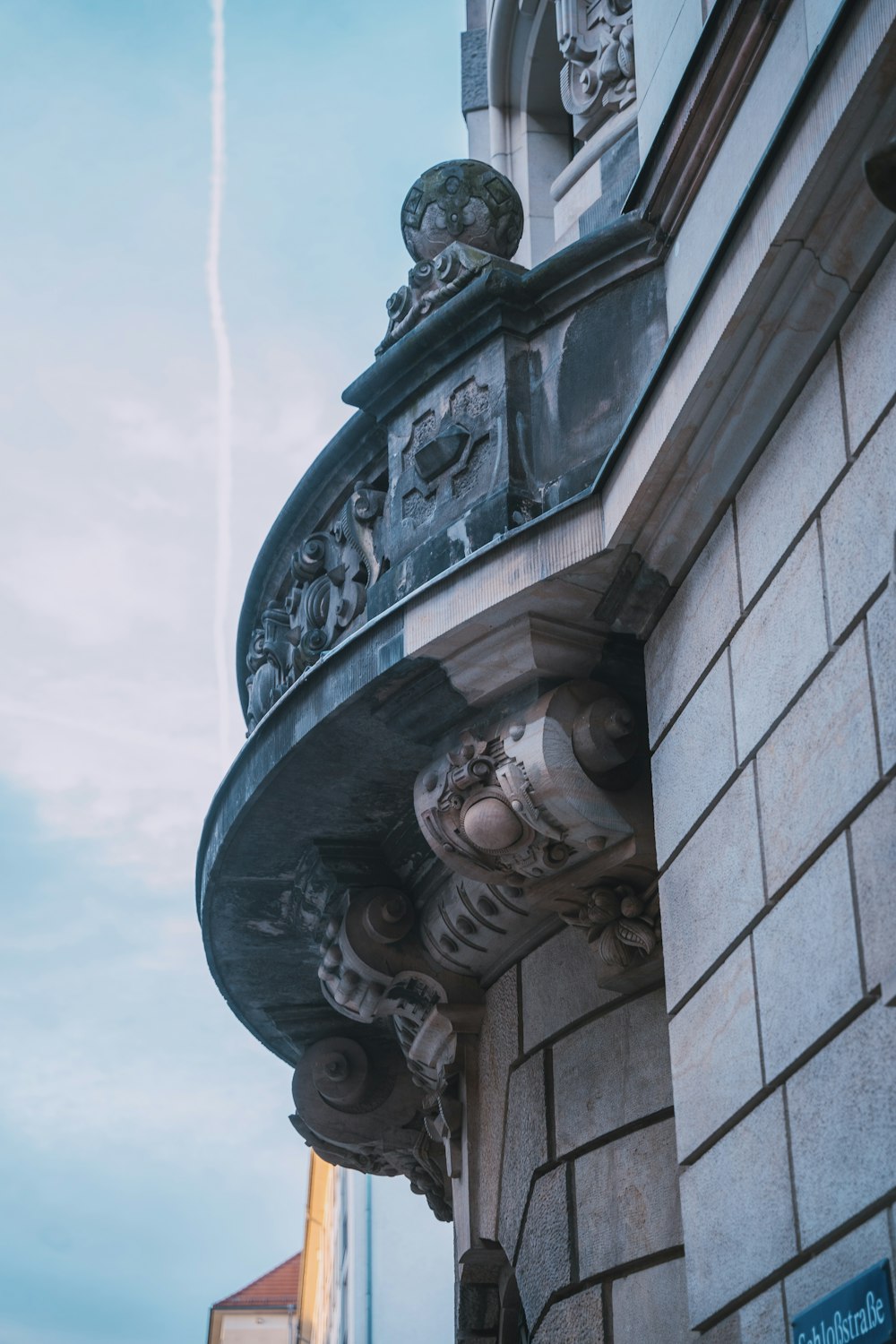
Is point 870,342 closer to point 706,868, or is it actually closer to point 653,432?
point 653,432

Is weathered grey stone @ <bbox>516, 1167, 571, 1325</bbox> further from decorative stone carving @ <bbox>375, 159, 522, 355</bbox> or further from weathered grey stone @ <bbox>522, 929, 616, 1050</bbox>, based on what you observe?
decorative stone carving @ <bbox>375, 159, 522, 355</bbox>

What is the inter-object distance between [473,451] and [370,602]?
920 millimetres

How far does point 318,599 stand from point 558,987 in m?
2.30

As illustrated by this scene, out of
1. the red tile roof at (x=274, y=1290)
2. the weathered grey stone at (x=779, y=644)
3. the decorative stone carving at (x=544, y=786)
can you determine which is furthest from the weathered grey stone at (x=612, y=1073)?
the red tile roof at (x=274, y=1290)

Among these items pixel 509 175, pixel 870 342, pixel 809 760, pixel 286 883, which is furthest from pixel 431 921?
pixel 509 175

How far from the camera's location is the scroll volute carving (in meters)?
7.45

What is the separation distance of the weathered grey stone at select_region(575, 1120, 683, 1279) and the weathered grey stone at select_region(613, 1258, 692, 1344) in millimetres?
90

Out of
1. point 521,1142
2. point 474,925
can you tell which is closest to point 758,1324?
point 521,1142

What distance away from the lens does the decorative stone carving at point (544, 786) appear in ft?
24.3

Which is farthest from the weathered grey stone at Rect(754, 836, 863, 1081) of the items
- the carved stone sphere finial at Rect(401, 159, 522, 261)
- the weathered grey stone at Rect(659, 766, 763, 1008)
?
the carved stone sphere finial at Rect(401, 159, 522, 261)

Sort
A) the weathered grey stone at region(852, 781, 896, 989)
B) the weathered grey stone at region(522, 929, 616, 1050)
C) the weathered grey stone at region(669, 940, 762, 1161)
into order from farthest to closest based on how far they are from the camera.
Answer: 1. the weathered grey stone at region(522, 929, 616, 1050)
2. the weathered grey stone at region(669, 940, 762, 1161)
3. the weathered grey stone at region(852, 781, 896, 989)

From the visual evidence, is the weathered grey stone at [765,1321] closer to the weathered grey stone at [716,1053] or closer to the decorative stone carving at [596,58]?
the weathered grey stone at [716,1053]

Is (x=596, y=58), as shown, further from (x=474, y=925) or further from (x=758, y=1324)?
(x=758, y=1324)

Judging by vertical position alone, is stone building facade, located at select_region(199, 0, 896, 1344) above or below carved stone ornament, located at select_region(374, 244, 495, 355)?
below
